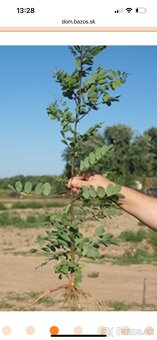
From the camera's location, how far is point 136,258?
14.0 meters

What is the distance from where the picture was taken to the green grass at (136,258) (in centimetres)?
1353

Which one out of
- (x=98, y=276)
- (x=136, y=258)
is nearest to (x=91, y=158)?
(x=98, y=276)

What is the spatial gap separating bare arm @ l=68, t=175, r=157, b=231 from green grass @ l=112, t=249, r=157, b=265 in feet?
39.0

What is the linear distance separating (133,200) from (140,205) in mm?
21

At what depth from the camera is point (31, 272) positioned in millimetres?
11602

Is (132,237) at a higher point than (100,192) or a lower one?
lower

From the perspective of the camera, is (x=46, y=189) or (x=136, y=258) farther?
(x=136, y=258)

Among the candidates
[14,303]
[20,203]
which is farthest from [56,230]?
[20,203]
